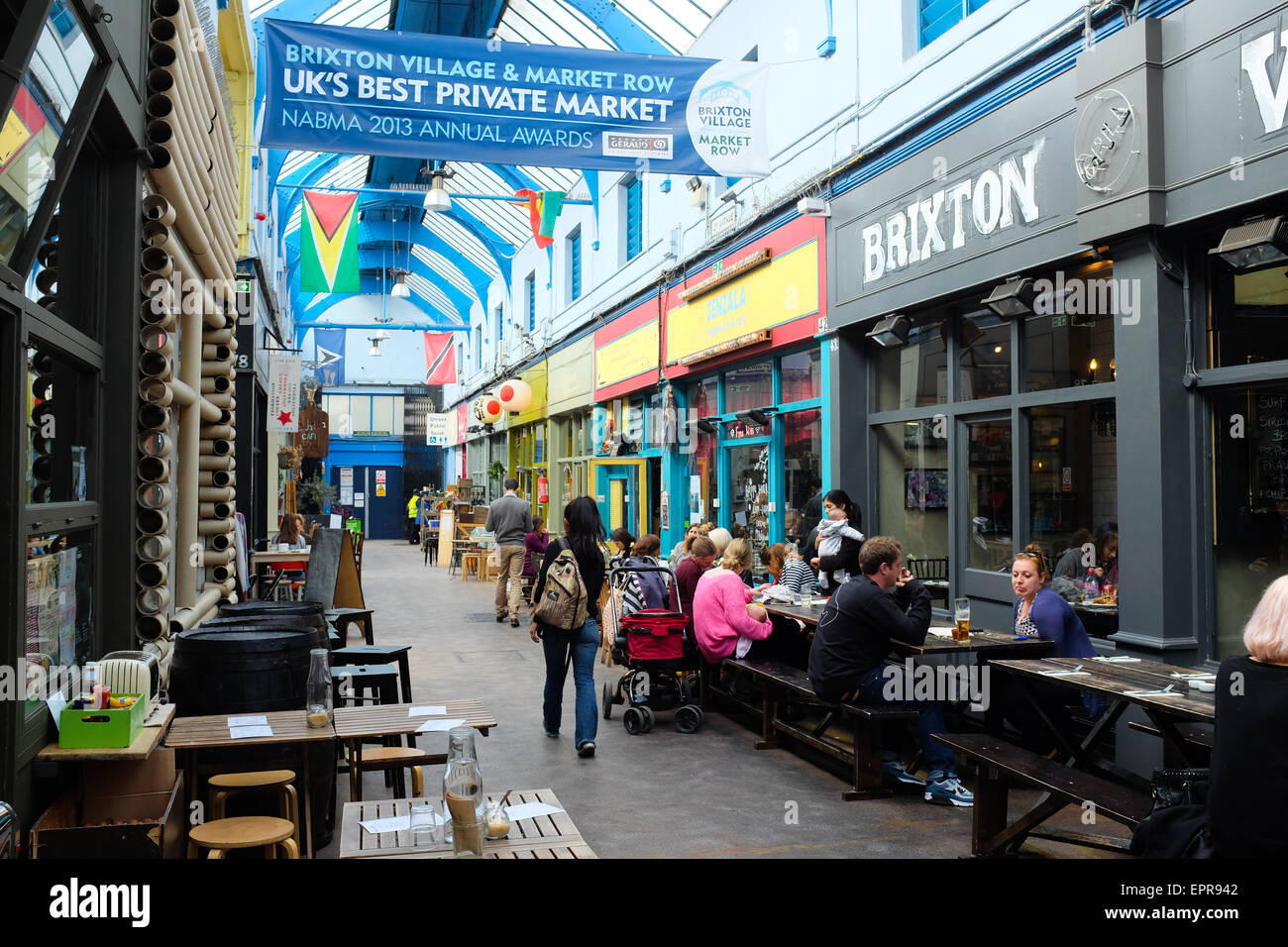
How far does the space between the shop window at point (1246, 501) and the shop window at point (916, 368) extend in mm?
2702

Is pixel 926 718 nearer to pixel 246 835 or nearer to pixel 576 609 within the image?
pixel 576 609

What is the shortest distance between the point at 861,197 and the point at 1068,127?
106 inches

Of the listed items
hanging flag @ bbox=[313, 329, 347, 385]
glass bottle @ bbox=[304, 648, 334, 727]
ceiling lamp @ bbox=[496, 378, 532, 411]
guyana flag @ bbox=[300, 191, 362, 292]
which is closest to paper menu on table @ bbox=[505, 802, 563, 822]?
glass bottle @ bbox=[304, 648, 334, 727]

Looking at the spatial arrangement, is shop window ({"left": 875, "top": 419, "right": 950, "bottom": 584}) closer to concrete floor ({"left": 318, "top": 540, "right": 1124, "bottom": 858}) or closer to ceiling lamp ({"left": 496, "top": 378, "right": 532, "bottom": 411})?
concrete floor ({"left": 318, "top": 540, "right": 1124, "bottom": 858})

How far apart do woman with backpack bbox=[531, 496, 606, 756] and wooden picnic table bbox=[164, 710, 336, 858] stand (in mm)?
2400

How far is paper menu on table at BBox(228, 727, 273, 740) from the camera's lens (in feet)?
13.9

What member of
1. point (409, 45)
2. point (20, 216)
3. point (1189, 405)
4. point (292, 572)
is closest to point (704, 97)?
point (409, 45)

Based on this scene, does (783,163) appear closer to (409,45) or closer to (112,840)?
(409,45)

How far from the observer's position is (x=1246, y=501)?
565cm

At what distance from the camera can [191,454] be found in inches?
263

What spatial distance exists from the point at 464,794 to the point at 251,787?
178 centimetres

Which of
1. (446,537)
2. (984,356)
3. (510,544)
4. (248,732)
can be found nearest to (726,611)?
(984,356)

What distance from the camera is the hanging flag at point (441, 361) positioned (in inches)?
1042
